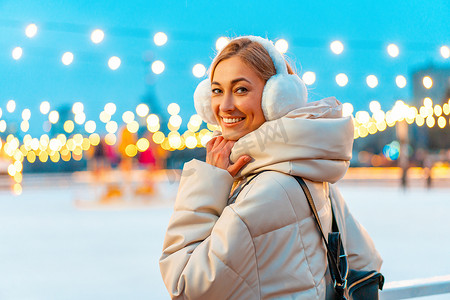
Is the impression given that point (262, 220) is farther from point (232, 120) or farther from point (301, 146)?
point (232, 120)

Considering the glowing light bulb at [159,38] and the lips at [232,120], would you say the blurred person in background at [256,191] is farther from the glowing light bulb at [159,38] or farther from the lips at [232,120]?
the glowing light bulb at [159,38]

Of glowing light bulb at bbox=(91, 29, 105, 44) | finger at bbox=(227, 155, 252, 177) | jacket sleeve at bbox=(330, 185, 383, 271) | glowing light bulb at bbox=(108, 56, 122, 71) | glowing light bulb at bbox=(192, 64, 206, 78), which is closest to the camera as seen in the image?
finger at bbox=(227, 155, 252, 177)

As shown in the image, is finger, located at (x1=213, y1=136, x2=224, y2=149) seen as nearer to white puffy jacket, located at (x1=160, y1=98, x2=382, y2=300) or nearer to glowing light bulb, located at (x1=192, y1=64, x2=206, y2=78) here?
white puffy jacket, located at (x1=160, y1=98, x2=382, y2=300)

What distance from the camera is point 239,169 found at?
94 cm

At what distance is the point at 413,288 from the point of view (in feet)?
5.78

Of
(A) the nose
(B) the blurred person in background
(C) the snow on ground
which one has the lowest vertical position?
(C) the snow on ground

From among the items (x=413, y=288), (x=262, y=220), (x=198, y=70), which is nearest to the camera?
(x=262, y=220)

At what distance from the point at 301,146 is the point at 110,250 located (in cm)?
307

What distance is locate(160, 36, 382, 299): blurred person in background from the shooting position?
2.69 feet

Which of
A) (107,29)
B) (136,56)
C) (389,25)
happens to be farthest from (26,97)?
(389,25)

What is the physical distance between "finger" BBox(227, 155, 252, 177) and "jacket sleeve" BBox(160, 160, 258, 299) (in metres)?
0.03

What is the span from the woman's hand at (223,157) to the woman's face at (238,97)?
0.11 ft

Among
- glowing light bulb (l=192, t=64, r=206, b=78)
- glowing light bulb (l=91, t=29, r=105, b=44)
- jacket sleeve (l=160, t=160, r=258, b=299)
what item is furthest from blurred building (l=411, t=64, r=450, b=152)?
jacket sleeve (l=160, t=160, r=258, b=299)

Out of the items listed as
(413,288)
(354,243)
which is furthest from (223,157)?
(413,288)
